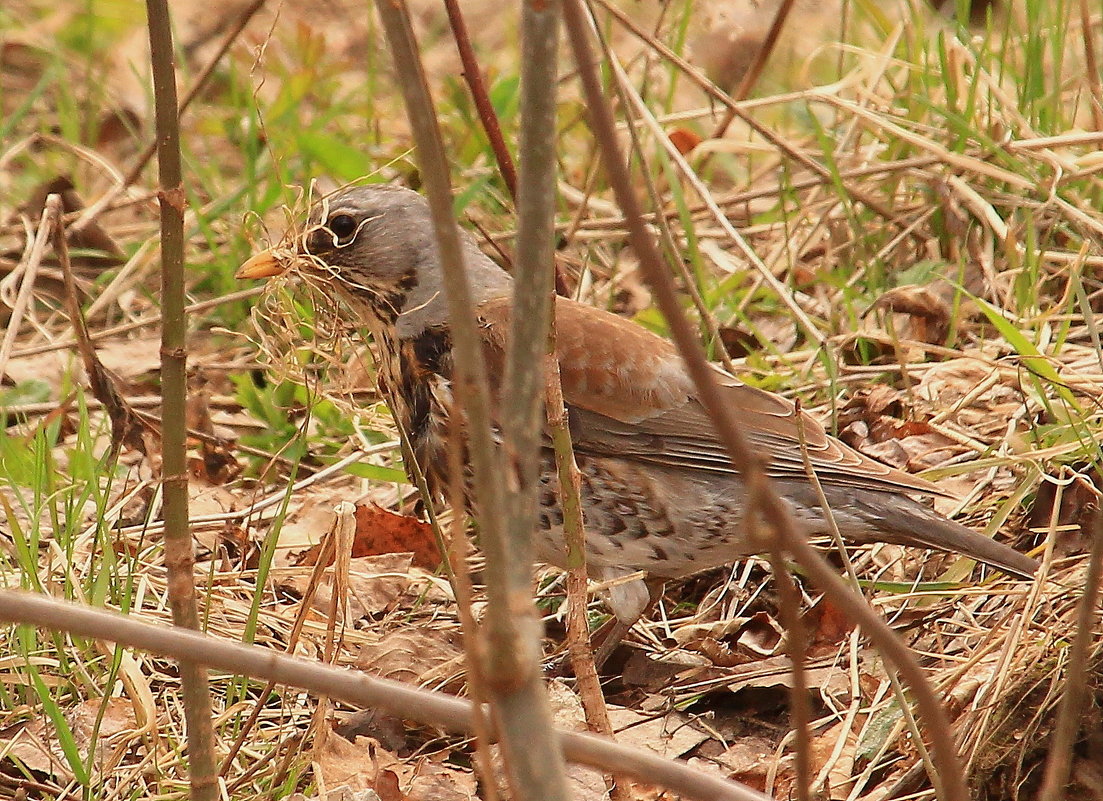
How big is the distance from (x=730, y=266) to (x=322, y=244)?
1.70m

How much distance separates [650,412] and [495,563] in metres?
2.15

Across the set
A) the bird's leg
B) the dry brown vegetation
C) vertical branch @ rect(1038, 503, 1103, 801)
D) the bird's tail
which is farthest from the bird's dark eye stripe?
vertical branch @ rect(1038, 503, 1103, 801)

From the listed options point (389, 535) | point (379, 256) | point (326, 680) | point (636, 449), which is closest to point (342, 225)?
point (379, 256)

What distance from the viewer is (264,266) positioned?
3.42 m

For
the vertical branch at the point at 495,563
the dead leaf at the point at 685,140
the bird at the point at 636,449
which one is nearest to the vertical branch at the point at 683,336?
the vertical branch at the point at 495,563

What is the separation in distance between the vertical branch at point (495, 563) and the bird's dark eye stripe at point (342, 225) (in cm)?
234

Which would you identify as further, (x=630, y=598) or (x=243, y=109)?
(x=243, y=109)

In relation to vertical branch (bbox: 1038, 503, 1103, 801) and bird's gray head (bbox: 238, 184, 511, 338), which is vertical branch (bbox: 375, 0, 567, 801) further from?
bird's gray head (bbox: 238, 184, 511, 338)

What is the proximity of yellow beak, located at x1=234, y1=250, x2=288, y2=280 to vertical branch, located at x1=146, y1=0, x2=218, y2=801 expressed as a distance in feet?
4.73

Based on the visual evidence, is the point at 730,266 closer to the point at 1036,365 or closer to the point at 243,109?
the point at 1036,365

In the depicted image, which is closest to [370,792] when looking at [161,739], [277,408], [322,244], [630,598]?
[161,739]

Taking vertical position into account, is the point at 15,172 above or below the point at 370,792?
above

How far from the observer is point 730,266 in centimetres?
485

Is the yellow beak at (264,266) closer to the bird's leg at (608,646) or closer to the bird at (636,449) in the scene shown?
the bird at (636,449)
